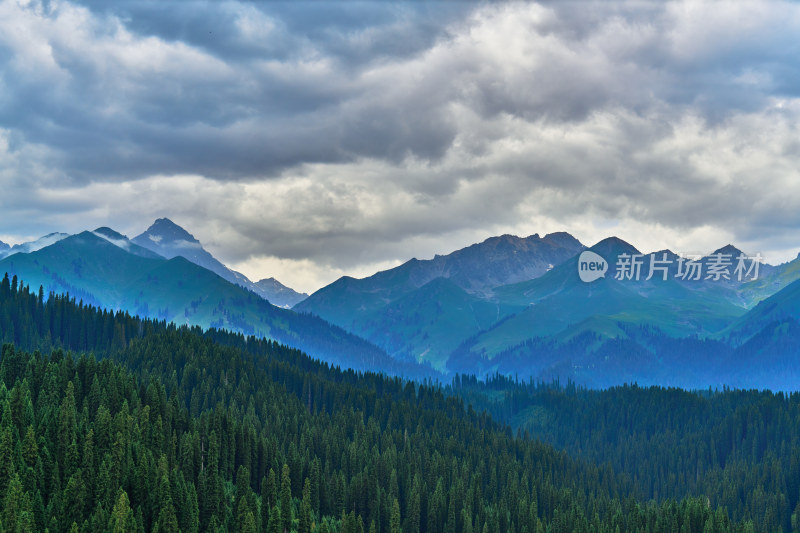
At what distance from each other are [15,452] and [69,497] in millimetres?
16543

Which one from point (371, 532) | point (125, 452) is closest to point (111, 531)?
point (125, 452)

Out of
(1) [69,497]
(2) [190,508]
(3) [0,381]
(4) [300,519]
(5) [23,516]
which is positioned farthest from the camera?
(3) [0,381]

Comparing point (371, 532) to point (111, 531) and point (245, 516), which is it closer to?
point (245, 516)

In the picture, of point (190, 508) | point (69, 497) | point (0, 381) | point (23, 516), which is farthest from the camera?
point (0, 381)

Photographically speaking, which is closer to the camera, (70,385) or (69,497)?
(69,497)

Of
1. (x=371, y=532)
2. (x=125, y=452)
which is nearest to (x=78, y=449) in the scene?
(x=125, y=452)

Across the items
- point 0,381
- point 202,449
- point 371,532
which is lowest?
point 371,532

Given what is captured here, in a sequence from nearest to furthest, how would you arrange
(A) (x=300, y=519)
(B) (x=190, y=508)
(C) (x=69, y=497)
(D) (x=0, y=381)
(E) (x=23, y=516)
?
(E) (x=23, y=516) < (C) (x=69, y=497) < (B) (x=190, y=508) < (A) (x=300, y=519) < (D) (x=0, y=381)

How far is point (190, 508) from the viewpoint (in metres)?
161

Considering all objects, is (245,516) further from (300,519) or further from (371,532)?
(371,532)

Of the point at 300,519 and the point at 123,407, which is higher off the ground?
the point at 123,407

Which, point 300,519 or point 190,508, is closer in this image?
point 190,508

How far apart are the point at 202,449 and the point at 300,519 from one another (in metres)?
32.8

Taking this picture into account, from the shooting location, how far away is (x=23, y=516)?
136 m
